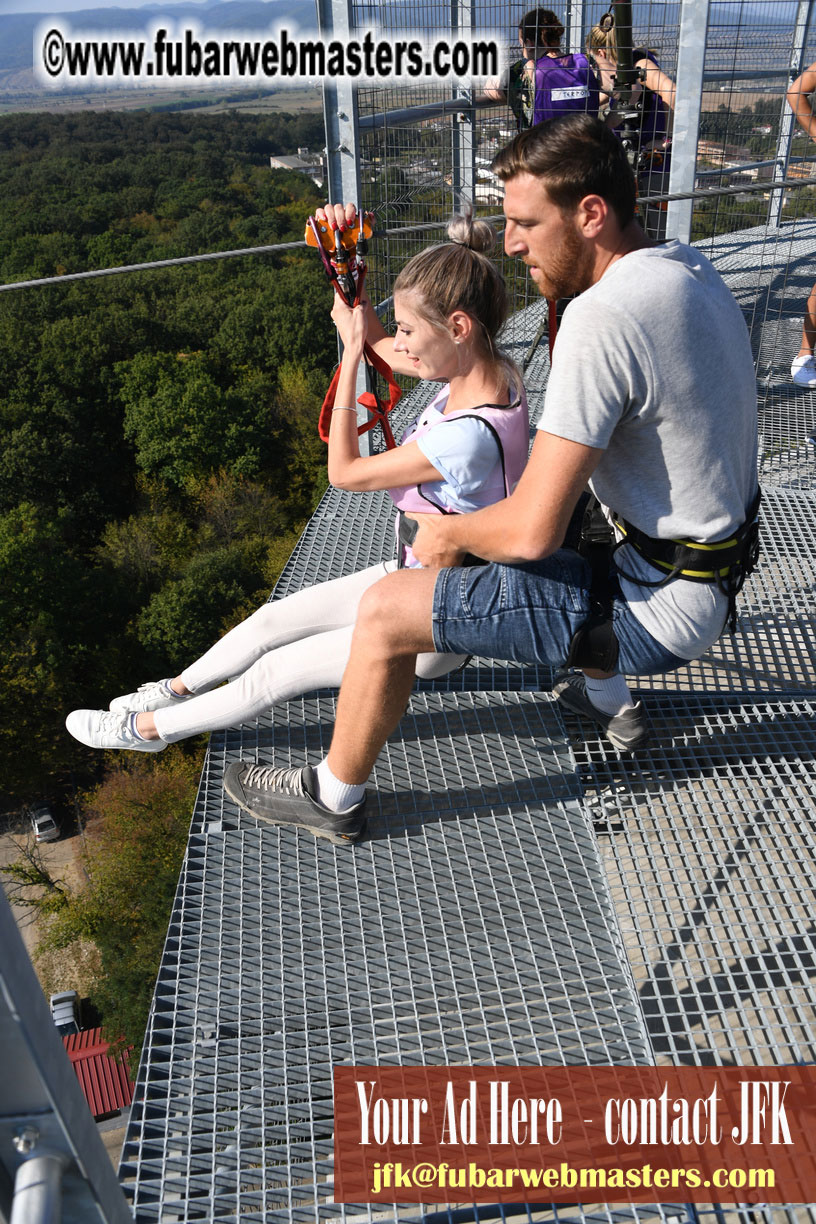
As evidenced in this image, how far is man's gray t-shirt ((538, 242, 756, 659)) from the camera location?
5.44ft

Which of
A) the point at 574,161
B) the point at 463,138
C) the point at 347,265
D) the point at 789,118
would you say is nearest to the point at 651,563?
the point at 574,161

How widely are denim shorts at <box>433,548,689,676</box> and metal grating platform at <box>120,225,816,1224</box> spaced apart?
1.73 feet

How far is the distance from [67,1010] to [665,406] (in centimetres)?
1947

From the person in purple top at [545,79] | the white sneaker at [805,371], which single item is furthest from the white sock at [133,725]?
the white sneaker at [805,371]

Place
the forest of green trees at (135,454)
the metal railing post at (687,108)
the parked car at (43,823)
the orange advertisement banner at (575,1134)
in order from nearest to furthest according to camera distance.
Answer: the orange advertisement banner at (575,1134) → the metal railing post at (687,108) → the parked car at (43,823) → the forest of green trees at (135,454)

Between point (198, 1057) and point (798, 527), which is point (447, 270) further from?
point (798, 527)

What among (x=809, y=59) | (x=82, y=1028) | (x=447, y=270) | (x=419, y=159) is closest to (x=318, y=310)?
(x=82, y=1028)

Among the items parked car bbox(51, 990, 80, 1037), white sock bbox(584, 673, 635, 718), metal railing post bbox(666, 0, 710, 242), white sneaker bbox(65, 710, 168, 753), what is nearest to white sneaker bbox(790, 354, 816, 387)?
metal railing post bbox(666, 0, 710, 242)

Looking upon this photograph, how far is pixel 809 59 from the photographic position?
722 centimetres

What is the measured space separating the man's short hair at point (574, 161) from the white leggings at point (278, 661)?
1062 mm

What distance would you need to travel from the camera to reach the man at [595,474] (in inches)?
66.1

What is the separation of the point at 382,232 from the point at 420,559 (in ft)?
6.81

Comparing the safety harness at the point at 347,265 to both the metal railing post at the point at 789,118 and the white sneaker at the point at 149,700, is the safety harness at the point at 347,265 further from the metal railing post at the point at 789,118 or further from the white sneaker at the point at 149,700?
the metal railing post at the point at 789,118

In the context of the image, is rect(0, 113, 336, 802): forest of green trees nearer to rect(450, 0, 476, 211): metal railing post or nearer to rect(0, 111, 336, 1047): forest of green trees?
rect(0, 111, 336, 1047): forest of green trees
